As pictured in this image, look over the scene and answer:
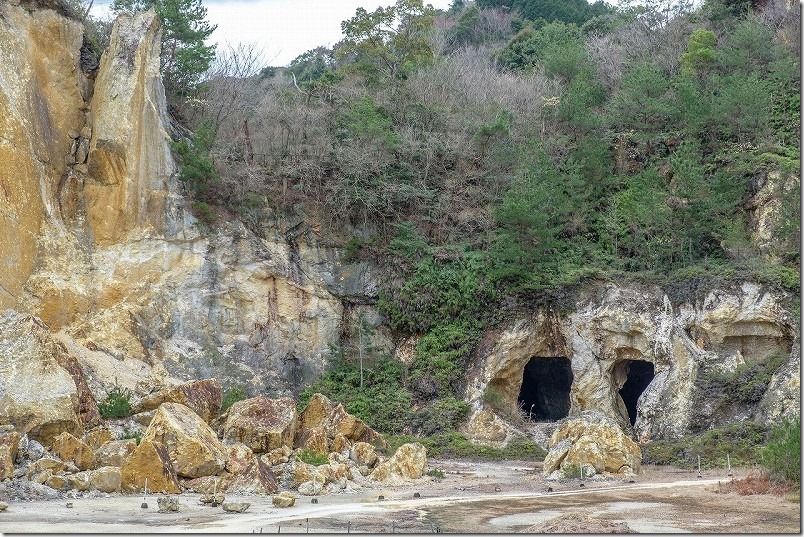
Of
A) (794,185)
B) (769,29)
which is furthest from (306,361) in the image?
(769,29)

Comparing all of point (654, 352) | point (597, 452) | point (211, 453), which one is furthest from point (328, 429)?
point (654, 352)

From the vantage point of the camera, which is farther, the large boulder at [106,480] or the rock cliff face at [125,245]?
the rock cliff face at [125,245]

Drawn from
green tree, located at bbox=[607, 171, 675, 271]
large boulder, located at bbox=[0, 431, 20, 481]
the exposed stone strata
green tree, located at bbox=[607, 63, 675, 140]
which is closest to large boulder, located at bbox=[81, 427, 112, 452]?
large boulder, located at bbox=[0, 431, 20, 481]

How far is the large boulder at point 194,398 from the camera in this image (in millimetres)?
24442

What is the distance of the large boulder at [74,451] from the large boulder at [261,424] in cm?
400

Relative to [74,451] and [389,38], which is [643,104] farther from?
[74,451]

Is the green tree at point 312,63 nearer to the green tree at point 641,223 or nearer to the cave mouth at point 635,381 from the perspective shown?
the green tree at point 641,223

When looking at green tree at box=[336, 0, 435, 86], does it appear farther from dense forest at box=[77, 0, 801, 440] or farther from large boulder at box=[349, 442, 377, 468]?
large boulder at box=[349, 442, 377, 468]

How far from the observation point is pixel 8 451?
60.9ft

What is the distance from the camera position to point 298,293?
109ft

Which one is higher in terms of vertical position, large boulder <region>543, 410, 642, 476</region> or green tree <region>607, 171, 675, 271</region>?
green tree <region>607, 171, 675, 271</region>

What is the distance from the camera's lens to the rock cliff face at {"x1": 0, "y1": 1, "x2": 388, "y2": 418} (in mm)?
29297

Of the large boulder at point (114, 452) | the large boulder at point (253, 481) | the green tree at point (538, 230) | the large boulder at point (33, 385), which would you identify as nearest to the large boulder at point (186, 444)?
the large boulder at point (114, 452)

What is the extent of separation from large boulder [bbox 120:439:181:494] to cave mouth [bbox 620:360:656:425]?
21825 millimetres
